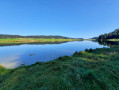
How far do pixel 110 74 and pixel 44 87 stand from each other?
4334mm

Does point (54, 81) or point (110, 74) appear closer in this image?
point (54, 81)

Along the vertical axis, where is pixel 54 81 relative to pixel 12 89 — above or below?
above

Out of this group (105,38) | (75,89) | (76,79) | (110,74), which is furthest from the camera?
(105,38)

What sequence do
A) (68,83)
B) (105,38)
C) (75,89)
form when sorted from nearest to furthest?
1. (75,89)
2. (68,83)
3. (105,38)

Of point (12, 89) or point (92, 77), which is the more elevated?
point (92, 77)

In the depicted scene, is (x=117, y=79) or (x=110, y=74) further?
(x=110, y=74)

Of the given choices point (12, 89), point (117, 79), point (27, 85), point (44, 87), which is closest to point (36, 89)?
point (44, 87)

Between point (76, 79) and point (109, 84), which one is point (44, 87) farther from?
point (109, 84)

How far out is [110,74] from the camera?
13.5 feet

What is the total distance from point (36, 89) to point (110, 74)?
15.5ft

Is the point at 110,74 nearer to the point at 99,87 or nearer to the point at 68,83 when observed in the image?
the point at 99,87

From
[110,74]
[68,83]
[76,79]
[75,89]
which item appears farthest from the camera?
[110,74]

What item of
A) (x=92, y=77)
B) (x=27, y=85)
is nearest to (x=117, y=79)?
(x=92, y=77)

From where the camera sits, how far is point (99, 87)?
10.1 feet
